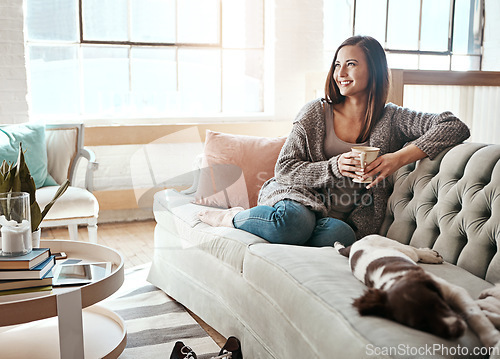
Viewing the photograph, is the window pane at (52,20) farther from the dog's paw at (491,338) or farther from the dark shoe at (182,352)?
the dog's paw at (491,338)

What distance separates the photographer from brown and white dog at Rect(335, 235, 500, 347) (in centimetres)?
123

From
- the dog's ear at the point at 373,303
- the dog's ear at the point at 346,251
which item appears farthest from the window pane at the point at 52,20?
the dog's ear at the point at 373,303

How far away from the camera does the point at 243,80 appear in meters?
4.91

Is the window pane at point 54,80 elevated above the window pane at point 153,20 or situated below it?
below

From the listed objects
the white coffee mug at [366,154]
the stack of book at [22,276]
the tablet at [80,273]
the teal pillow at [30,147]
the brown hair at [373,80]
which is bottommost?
the tablet at [80,273]

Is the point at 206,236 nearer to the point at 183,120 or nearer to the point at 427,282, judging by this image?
the point at 427,282

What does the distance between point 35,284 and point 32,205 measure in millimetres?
362

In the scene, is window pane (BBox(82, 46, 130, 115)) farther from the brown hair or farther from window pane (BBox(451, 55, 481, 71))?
window pane (BBox(451, 55, 481, 71))

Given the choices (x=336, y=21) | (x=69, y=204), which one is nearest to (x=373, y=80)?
(x=69, y=204)

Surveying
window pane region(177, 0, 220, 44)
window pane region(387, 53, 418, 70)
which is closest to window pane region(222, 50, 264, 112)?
window pane region(177, 0, 220, 44)

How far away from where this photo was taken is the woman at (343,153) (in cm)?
209

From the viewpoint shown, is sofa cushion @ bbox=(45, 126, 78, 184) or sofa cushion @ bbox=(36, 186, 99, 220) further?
sofa cushion @ bbox=(45, 126, 78, 184)

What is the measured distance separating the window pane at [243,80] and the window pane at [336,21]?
773mm

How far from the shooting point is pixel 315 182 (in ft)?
7.23
